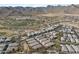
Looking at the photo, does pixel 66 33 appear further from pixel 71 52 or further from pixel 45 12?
pixel 45 12

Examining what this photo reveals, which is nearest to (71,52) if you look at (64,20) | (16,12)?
(64,20)

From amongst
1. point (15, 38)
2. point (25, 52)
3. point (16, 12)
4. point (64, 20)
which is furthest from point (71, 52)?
point (16, 12)

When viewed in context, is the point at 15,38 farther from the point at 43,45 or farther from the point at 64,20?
the point at 64,20

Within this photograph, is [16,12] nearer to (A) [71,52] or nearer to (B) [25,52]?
(B) [25,52]

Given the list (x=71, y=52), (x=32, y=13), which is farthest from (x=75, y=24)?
(x=32, y=13)

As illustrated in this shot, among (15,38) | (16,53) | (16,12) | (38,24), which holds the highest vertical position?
(16,12)

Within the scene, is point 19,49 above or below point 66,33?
below

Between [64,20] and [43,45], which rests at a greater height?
[64,20]
